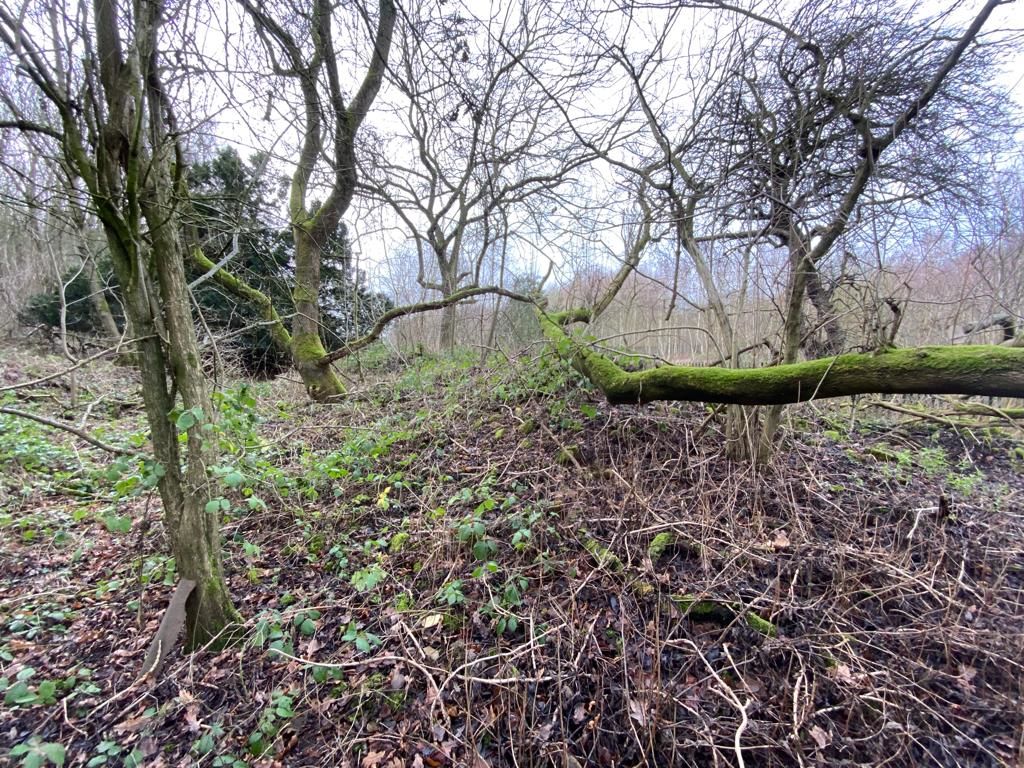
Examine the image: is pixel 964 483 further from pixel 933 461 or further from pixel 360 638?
pixel 360 638

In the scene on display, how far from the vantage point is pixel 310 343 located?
600 cm

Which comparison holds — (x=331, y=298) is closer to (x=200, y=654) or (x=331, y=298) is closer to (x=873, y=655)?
(x=200, y=654)

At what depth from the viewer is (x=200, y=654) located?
6.74 feet

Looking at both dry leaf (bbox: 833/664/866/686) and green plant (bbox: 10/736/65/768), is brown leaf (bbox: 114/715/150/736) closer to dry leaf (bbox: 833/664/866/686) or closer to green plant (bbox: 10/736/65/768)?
green plant (bbox: 10/736/65/768)

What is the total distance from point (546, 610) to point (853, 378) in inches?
78.0

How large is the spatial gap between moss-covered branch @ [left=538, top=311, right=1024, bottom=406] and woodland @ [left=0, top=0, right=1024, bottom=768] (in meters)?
0.01

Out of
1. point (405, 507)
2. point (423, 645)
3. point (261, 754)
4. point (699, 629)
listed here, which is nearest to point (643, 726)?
point (699, 629)

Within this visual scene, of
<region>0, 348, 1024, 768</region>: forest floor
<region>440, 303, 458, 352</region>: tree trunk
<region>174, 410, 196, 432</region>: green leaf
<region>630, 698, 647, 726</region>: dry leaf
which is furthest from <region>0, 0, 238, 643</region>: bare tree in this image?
<region>440, 303, 458, 352</region>: tree trunk

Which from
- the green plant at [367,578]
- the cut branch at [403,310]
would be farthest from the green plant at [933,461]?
the green plant at [367,578]

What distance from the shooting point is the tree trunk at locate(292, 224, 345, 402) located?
5895 millimetres

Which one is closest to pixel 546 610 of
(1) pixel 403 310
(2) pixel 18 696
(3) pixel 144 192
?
(2) pixel 18 696

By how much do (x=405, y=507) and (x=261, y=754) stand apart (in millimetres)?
1549

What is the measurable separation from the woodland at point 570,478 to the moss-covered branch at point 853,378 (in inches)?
0.6

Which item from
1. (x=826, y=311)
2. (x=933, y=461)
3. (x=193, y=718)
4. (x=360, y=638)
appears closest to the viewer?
(x=193, y=718)
